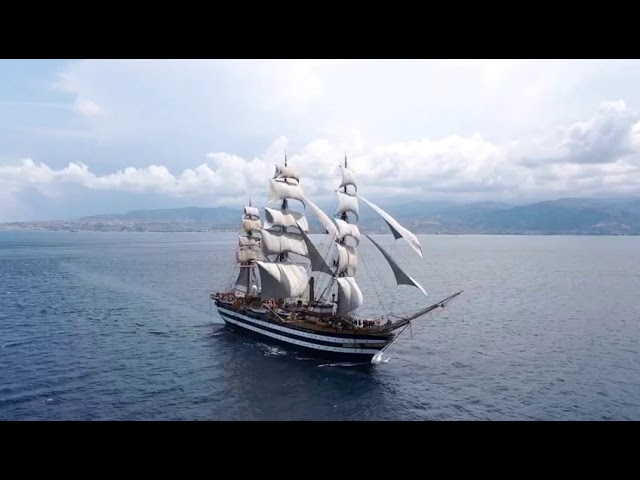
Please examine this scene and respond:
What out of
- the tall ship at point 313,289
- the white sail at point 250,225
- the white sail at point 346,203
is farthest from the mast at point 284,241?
the white sail at point 250,225

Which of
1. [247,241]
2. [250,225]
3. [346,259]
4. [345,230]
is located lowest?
[346,259]

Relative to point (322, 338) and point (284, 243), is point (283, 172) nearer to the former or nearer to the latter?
point (284, 243)

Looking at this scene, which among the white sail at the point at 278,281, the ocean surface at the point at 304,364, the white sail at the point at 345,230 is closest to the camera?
the ocean surface at the point at 304,364

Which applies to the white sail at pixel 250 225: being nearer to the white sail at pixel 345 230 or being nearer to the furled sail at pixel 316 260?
the furled sail at pixel 316 260

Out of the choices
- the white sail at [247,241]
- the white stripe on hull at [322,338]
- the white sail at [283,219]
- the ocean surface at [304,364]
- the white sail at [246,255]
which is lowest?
the ocean surface at [304,364]

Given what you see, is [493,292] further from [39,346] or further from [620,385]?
[39,346]

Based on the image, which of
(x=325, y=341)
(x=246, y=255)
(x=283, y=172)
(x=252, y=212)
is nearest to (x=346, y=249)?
(x=325, y=341)
